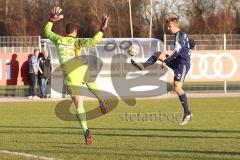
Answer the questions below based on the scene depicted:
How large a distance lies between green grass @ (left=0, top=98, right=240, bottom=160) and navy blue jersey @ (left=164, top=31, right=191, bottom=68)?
1.46 meters

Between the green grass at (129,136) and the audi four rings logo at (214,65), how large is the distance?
9114 mm

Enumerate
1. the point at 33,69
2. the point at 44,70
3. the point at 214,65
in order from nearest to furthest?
the point at 44,70 < the point at 33,69 < the point at 214,65

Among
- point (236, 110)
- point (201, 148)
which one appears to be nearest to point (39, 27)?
point (236, 110)

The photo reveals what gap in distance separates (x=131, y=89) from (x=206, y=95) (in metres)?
3.30

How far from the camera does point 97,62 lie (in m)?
28.0

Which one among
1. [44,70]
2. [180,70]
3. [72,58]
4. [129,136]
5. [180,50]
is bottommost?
[44,70]

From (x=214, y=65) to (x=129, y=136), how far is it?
692 inches

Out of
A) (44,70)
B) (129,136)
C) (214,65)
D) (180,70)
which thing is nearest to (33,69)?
(44,70)

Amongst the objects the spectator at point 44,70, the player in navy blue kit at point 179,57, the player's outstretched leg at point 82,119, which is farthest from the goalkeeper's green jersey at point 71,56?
the spectator at point 44,70

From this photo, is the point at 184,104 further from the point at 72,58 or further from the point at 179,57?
the point at 72,58

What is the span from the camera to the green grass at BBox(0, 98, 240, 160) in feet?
34.9

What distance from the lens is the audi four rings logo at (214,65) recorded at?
30.2 metres

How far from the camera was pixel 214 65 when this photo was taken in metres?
30.3

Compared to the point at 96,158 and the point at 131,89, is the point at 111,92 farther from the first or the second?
the point at 96,158
